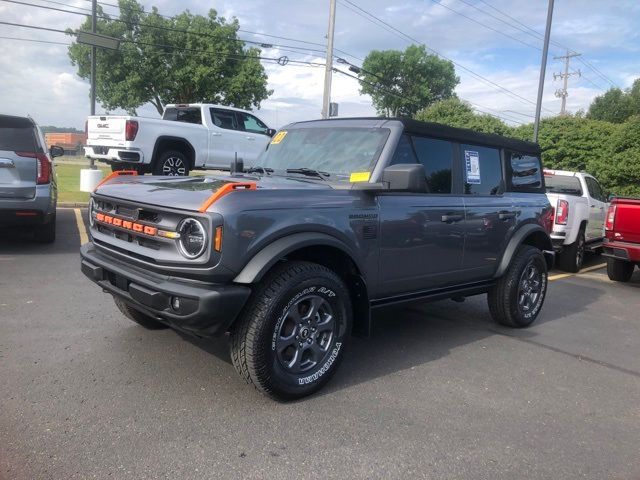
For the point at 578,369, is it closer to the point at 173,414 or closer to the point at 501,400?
the point at 501,400

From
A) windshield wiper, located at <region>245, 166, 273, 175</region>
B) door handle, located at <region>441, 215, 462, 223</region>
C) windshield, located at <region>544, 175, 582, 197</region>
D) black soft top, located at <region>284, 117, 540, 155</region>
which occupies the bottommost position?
door handle, located at <region>441, 215, 462, 223</region>

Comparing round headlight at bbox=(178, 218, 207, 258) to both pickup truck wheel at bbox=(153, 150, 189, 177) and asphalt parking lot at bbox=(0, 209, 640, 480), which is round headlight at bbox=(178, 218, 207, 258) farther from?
pickup truck wheel at bbox=(153, 150, 189, 177)

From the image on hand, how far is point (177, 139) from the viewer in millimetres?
11891

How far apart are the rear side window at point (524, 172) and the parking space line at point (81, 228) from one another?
5888mm

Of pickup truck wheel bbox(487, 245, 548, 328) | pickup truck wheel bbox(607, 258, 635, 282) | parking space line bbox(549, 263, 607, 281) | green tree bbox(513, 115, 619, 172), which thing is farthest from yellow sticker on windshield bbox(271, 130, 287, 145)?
green tree bbox(513, 115, 619, 172)

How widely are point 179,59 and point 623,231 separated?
31.4 m

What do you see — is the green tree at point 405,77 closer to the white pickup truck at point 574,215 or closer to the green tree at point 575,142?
the green tree at point 575,142

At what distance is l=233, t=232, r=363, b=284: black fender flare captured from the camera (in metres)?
3.19

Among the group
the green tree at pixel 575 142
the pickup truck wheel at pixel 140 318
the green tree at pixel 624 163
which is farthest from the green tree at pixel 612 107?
the pickup truck wheel at pixel 140 318

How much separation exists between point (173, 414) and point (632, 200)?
24.2 feet

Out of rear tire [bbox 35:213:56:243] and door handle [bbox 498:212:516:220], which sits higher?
door handle [bbox 498:212:516:220]

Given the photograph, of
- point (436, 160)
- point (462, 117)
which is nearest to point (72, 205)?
point (436, 160)

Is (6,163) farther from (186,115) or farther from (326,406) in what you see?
(186,115)

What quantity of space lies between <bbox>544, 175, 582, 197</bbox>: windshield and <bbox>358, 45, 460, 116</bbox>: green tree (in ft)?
169
